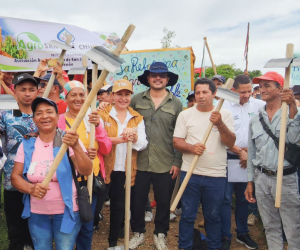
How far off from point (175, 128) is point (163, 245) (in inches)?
61.8

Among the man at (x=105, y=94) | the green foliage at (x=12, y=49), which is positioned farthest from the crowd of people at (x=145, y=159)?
the green foliage at (x=12, y=49)

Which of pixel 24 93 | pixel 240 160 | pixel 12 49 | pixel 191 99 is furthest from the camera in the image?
pixel 12 49

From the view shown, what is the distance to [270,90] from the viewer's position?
11.0 ft

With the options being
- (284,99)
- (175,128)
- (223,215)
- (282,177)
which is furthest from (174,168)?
(284,99)

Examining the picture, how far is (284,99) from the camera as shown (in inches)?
116

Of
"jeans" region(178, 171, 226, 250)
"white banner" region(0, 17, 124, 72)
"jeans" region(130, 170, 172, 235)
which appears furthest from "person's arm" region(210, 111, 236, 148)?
"white banner" region(0, 17, 124, 72)

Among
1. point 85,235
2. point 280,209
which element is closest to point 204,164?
point 280,209

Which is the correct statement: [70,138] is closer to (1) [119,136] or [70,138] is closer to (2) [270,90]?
(1) [119,136]

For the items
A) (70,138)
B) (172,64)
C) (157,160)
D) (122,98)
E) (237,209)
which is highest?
(172,64)

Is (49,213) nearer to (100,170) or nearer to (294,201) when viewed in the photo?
(100,170)

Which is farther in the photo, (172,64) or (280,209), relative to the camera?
(172,64)

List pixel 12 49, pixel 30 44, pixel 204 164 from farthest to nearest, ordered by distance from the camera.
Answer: pixel 30 44
pixel 12 49
pixel 204 164

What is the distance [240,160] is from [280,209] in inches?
37.6

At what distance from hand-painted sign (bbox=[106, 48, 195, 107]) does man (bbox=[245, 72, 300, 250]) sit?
1820 millimetres
